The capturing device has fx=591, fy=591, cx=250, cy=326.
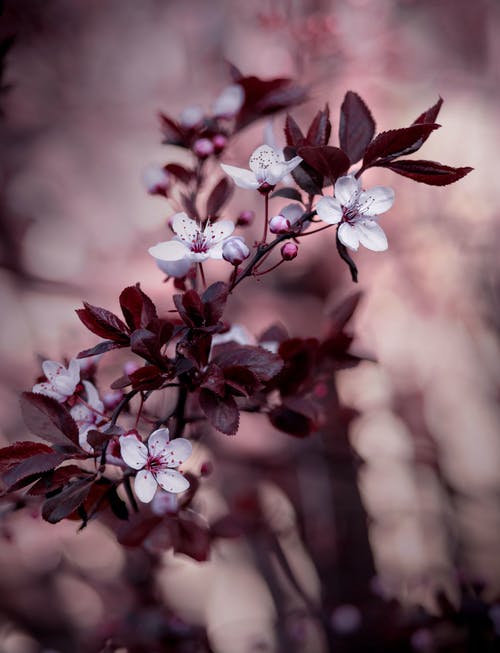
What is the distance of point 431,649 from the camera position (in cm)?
127

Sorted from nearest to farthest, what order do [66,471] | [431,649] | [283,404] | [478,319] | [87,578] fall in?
[66,471], [283,404], [431,649], [87,578], [478,319]

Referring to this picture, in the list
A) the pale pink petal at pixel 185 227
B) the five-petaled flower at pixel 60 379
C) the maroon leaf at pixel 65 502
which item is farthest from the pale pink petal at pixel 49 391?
the pale pink petal at pixel 185 227

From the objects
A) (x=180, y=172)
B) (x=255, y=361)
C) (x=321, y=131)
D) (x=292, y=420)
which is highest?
(x=321, y=131)

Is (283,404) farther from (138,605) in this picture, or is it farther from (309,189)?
(138,605)

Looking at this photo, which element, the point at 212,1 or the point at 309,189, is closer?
the point at 309,189

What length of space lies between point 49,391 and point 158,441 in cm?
15

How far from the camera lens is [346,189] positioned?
58 cm

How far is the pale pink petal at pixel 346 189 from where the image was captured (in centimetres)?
58

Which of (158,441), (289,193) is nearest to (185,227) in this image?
(289,193)

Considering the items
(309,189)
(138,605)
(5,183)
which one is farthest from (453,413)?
(5,183)

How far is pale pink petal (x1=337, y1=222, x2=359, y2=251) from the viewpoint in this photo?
0.57m

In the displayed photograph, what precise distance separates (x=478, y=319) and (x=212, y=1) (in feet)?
3.47

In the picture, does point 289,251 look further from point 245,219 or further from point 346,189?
point 245,219

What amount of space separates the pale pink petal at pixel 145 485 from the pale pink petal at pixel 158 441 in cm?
2
